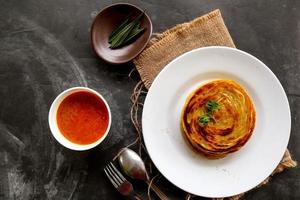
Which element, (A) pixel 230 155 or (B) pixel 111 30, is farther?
(B) pixel 111 30

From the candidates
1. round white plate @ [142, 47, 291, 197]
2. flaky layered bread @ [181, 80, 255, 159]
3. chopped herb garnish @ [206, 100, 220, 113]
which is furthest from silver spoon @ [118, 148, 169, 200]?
chopped herb garnish @ [206, 100, 220, 113]

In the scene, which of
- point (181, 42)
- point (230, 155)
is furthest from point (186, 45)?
point (230, 155)

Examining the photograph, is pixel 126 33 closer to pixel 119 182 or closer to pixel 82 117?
pixel 82 117

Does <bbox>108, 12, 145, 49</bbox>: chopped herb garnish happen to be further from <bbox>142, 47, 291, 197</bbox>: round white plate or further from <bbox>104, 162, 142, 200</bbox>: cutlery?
<bbox>104, 162, 142, 200</bbox>: cutlery

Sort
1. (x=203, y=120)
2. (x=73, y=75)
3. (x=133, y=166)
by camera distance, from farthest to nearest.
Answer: (x=73, y=75), (x=133, y=166), (x=203, y=120)

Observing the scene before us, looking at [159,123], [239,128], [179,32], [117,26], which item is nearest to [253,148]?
[239,128]

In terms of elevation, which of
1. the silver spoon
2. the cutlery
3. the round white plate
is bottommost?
the cutlery

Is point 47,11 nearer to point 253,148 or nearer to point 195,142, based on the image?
point 195,142
